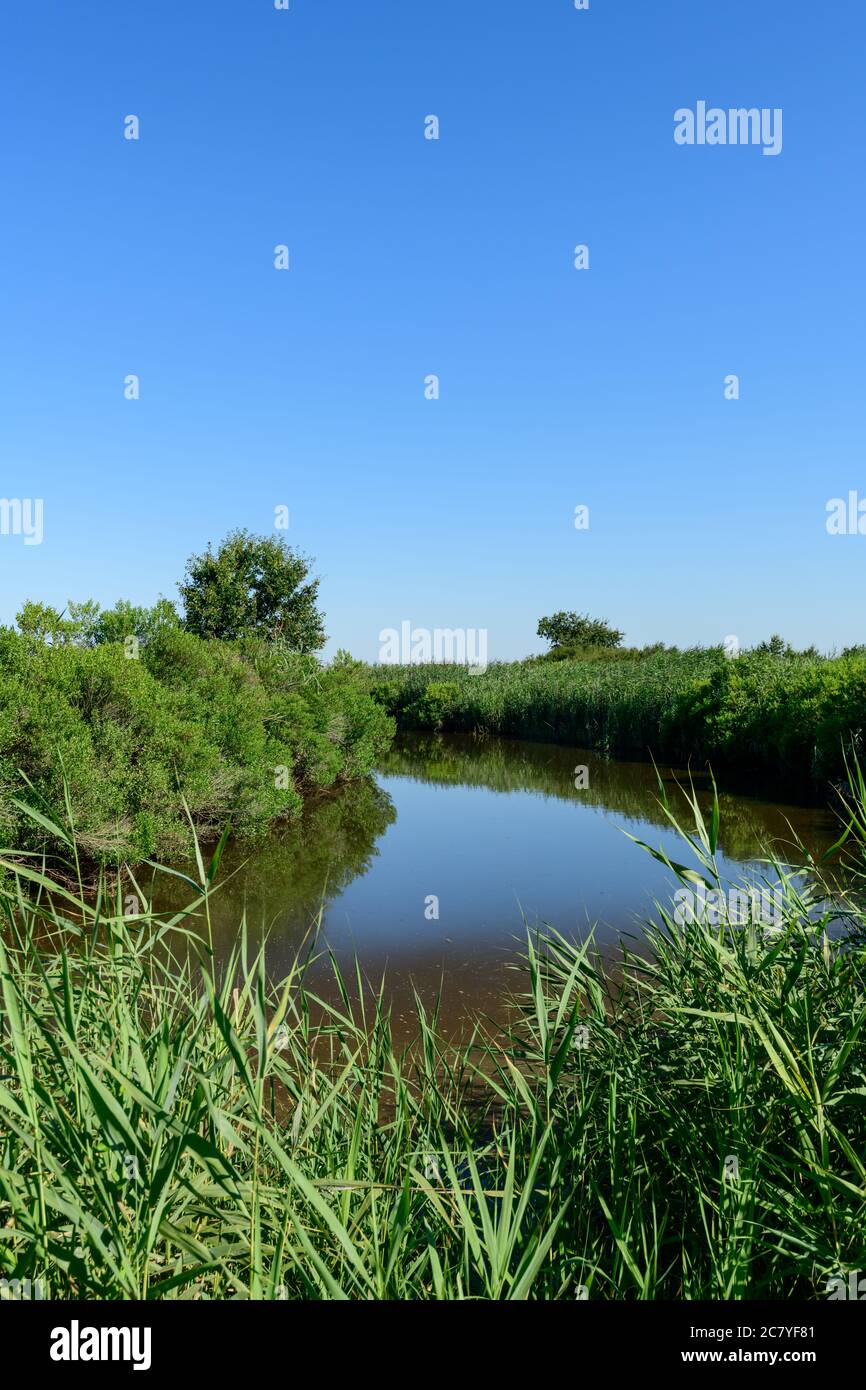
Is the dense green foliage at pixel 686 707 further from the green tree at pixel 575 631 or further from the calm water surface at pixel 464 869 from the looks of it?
the green tree at pixel 575 631

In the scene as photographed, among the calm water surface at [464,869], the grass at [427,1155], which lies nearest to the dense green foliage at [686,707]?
the calm water surface at [464,869]

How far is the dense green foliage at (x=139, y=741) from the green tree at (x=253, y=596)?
16.9 metres

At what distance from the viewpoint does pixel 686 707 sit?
2084cm

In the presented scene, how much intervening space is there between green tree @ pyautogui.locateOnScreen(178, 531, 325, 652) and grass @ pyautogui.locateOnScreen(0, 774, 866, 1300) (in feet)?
93.4

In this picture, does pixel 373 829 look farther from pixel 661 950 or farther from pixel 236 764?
pixel 661 950

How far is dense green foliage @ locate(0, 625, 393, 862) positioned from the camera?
892 cm

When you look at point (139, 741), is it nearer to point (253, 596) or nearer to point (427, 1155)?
point (427, 1155)

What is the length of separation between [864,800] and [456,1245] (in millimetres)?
1837

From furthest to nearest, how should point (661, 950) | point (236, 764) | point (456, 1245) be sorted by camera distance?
point (236, 764) < point (661, 950) < point (456, 1245)

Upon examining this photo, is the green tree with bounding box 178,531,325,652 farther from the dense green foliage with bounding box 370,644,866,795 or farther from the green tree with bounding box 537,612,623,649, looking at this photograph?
the green tree with bounding box 537,612,623,649

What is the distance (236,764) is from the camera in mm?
12125

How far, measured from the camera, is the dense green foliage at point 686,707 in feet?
51.3

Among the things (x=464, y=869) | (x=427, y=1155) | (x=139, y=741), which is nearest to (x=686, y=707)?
(x=464, y=869)
